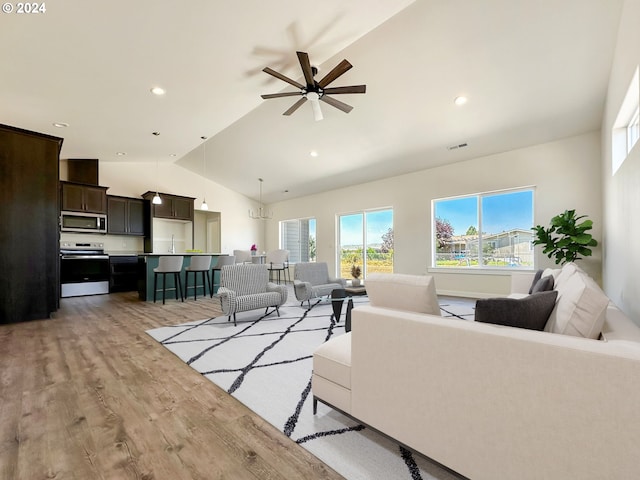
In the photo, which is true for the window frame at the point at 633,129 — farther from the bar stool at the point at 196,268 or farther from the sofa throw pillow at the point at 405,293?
the bar stool at the point at 196,268

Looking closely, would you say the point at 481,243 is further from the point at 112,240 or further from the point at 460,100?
the point at 112,240

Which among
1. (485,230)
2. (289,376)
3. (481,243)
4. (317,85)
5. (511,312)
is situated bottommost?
(289,376)

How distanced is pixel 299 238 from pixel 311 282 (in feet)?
14.1

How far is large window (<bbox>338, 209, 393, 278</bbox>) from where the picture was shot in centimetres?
707

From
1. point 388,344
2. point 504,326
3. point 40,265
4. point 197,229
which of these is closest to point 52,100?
point 40,265

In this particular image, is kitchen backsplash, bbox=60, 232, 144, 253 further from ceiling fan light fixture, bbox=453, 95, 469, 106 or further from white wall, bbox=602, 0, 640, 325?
white wall, bbox=602, 0, 640, 325

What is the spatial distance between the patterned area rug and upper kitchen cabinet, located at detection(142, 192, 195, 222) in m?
4.71

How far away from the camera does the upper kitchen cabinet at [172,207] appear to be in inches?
295

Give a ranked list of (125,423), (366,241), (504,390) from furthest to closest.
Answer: (366,241)
(125,423)
(504,390)

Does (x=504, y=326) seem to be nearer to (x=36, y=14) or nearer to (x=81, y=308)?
(x=36, y=14)

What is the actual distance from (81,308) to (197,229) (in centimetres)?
463

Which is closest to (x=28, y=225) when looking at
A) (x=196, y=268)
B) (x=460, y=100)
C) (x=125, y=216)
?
(x=196, y=268)

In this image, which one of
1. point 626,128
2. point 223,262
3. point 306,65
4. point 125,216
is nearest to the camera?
point 306,65

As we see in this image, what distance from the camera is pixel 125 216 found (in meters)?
7.21
